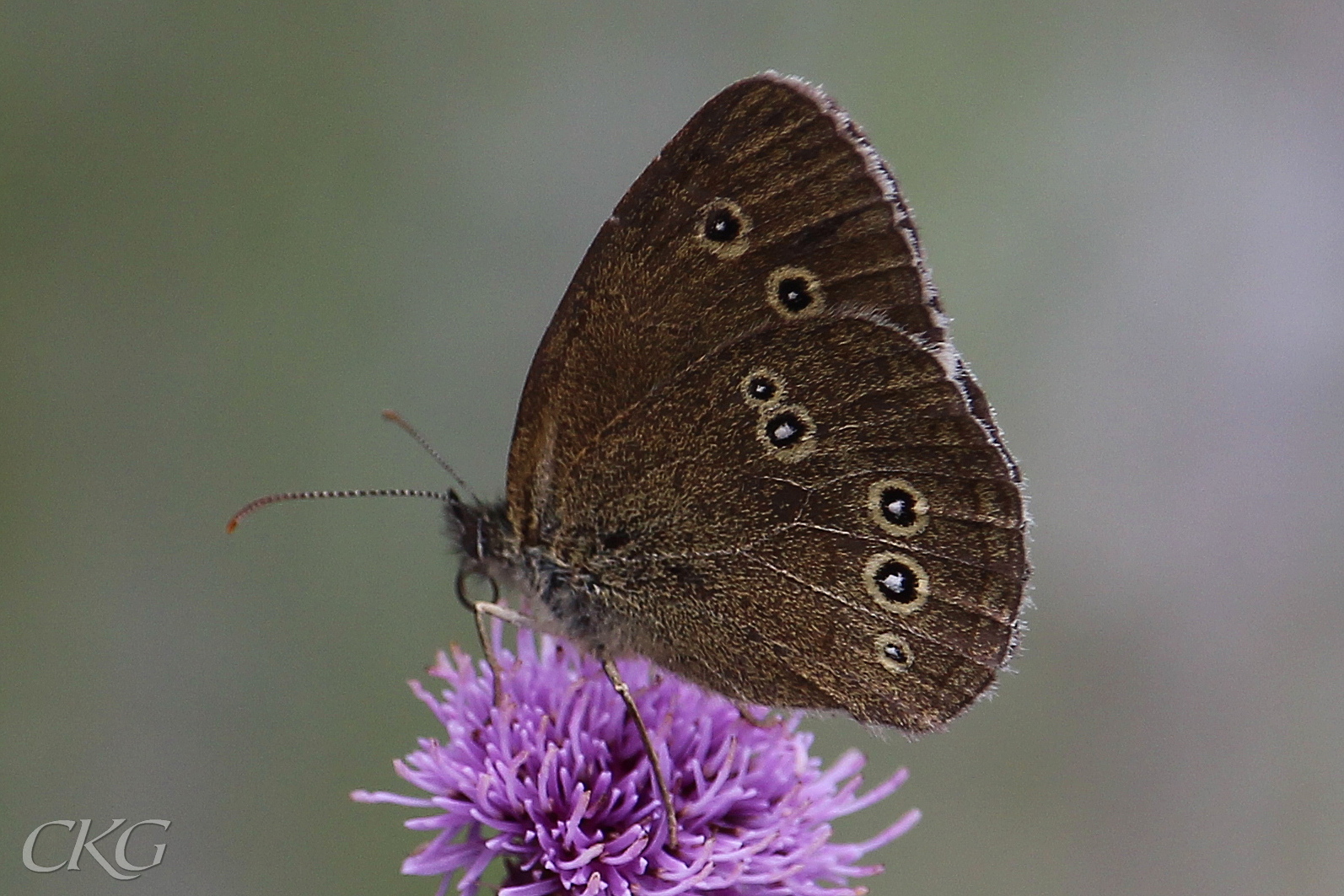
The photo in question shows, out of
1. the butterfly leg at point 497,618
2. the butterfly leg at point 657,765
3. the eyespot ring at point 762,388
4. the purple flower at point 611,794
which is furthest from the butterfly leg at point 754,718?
the eyespot ring at point 762,388

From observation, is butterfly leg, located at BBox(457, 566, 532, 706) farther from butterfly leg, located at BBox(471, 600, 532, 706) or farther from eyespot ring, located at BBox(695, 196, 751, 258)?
eyespot ring, located at BBox(695, 196, 751, 258)

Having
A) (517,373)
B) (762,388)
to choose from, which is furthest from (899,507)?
(517,373)

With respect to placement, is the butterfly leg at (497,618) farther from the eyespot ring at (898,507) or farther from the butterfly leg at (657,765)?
the eyespot ring at (898,507)

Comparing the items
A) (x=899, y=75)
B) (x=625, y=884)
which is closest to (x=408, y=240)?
(x=899, y=75)

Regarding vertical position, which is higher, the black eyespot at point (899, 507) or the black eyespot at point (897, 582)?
the black eyespot at point (899, 507)

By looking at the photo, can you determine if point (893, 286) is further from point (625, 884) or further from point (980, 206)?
point (980, 206)

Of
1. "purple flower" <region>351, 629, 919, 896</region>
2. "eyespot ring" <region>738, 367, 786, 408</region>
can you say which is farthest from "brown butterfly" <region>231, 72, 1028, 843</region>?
"purple flower" <region>351, 629, 919, 896</region>
